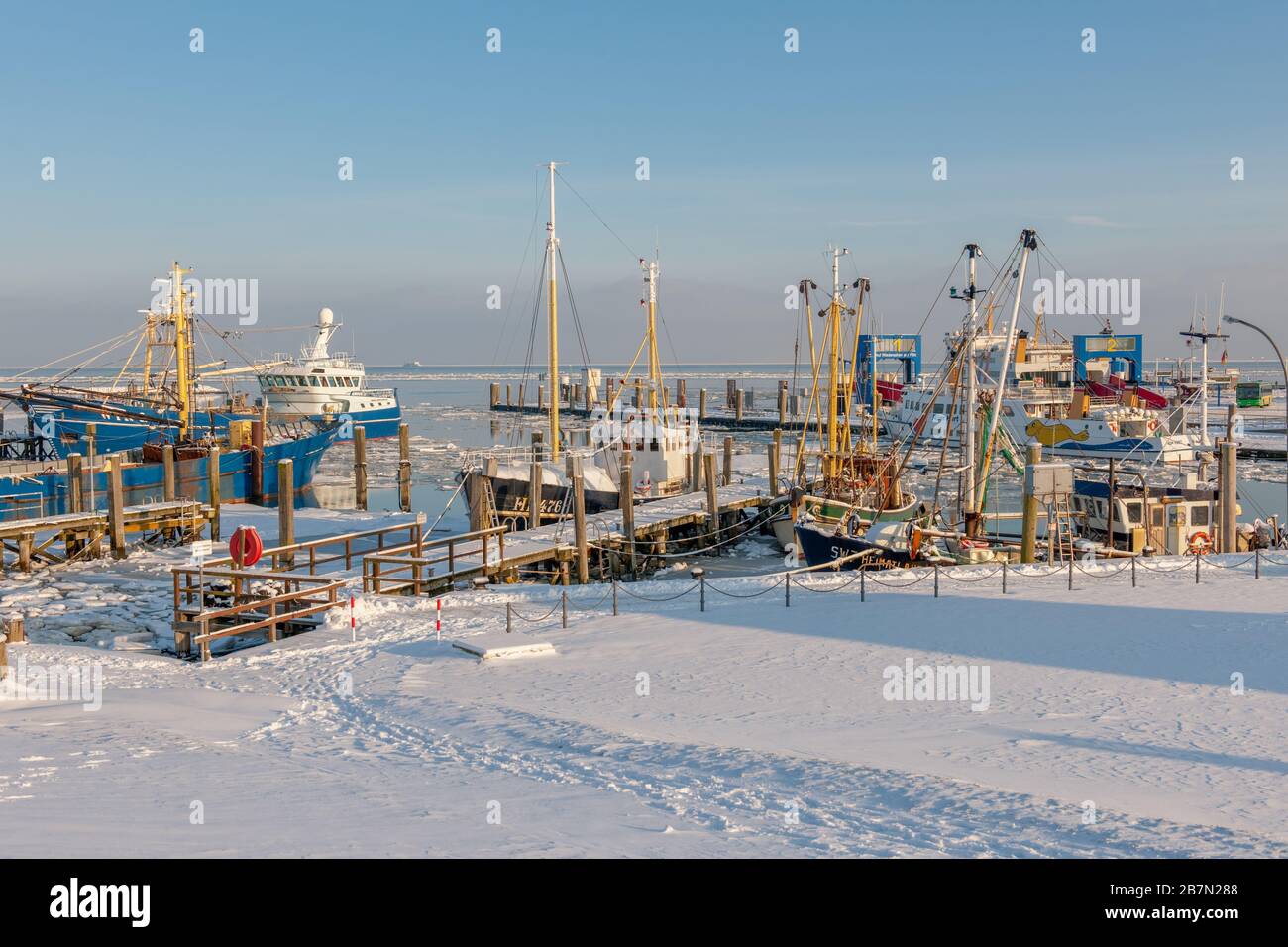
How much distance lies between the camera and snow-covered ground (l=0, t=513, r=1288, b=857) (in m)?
8.73

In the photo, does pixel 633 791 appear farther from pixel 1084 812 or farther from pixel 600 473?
pixel 600 473

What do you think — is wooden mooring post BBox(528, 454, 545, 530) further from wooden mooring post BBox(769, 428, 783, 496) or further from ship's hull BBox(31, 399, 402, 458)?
ship's hull BBox(31, 399, 402, 458)

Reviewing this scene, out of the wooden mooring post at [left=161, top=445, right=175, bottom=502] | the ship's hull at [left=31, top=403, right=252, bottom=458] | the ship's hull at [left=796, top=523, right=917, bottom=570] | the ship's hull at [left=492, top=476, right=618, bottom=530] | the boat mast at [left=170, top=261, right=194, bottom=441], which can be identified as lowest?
the ship's hull at [left=796, top=523, right=917, bottom=570]

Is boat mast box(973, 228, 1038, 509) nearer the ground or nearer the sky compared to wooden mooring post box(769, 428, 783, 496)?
nearer the sky

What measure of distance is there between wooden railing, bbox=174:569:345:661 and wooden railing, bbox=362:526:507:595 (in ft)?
4.33

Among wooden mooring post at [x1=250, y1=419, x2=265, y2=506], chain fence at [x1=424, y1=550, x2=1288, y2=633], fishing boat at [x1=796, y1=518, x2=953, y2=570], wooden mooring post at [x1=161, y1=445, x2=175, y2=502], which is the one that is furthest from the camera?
wooden mooring post at [x1=250, y1=419, x2=265, y2=506]

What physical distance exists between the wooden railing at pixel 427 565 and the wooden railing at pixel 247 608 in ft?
4.33

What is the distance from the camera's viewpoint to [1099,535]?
30.3m

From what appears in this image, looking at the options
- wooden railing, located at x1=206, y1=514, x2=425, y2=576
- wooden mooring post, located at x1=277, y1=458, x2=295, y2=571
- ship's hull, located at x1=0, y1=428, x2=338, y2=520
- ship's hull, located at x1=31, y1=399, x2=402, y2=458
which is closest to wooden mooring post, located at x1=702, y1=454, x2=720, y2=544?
wooden railing, located at x1=206, y1=514, x2=425, y2=576

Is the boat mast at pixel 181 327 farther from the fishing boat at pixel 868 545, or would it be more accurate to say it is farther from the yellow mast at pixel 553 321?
the fishing boat at pixel 868 545

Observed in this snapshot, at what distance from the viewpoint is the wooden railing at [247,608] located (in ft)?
58.8
